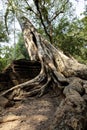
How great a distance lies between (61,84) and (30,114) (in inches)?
59.2

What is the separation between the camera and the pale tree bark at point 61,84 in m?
3.33

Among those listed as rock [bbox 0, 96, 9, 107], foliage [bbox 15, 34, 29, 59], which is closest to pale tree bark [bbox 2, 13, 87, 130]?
rock [bbox 0, 96, 9, 107]

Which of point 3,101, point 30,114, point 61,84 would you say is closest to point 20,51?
point 61,84

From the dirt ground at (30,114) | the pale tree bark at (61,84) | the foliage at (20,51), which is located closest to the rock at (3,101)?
the dirt ground at (30,114)

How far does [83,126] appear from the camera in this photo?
334 cm

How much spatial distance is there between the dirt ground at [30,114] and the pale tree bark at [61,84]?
0.95 ft

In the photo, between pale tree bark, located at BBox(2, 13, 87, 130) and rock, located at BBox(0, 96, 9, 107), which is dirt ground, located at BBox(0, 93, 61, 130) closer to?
rock, located at BBox(0, 96, 9, 107)

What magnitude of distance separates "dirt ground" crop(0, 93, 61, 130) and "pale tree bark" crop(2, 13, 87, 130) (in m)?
0.29

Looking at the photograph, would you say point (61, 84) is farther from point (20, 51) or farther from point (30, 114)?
point (20, 51)

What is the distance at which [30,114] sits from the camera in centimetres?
471

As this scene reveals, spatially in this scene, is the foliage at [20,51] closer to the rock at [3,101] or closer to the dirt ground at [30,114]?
the dirt ground at [30,114]

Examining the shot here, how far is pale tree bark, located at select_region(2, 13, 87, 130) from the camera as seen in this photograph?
10.9 feet

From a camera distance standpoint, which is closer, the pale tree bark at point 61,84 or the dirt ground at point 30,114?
the pale tree bark at point 61,84

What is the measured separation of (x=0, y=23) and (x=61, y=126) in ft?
54.0
